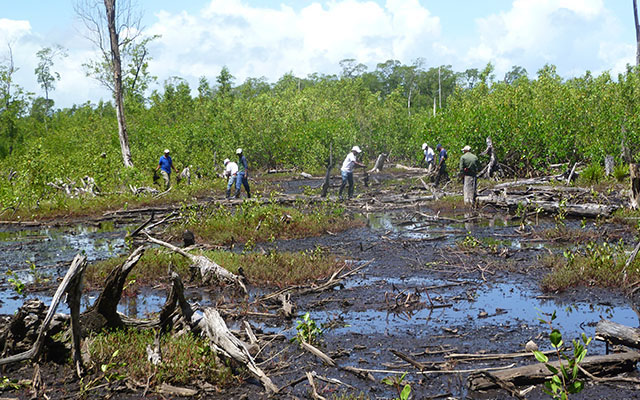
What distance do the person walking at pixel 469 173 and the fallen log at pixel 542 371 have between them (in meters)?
12.5

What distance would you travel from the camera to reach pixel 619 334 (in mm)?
5957

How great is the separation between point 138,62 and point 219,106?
1141 cm

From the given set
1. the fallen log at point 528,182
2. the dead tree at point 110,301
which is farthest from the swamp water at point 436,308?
the fallen log at point 528,182

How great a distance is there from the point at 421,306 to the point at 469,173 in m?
10.8

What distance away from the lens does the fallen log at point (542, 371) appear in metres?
5.45

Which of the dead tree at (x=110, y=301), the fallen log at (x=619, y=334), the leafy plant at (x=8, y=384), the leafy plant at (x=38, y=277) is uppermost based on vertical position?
the dead tree at (x=110, y=301)

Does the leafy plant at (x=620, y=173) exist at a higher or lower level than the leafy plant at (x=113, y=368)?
higher

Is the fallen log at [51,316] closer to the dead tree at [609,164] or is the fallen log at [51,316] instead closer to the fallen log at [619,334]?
the fallen log at [619,334]

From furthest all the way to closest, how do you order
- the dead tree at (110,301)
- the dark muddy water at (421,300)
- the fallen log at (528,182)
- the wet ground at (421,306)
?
the fallen log at (528,182) → the dark muddy water at (421,300) → the dead tree at (110,301) → the wet ground at (421,306)

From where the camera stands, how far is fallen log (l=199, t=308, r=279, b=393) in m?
5.42

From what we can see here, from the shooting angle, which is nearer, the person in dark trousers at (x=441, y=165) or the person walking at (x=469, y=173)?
the person walking at (x=469, y=173)

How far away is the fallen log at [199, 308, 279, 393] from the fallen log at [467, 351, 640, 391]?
194cm

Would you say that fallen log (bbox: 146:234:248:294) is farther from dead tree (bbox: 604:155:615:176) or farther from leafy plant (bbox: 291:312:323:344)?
dead tree (bbox: 604:155:615:176)

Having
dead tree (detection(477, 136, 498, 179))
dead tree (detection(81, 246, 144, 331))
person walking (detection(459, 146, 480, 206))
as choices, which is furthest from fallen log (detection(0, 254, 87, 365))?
dead tree (detection(477, 136, 498, 179))
